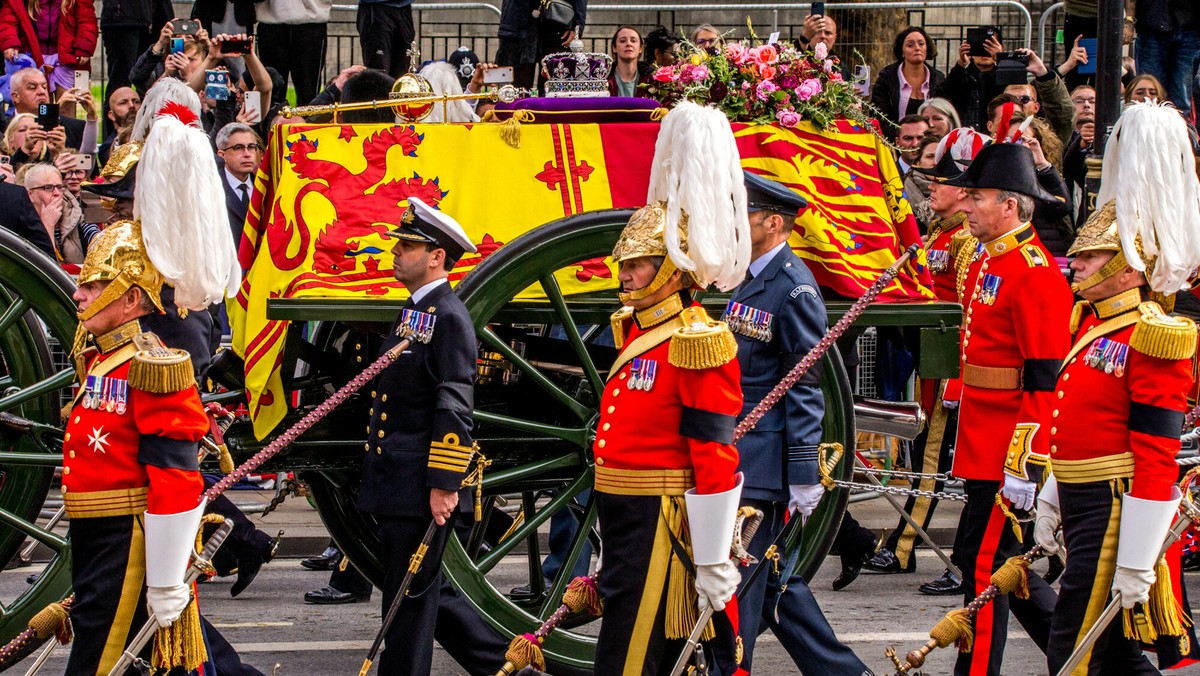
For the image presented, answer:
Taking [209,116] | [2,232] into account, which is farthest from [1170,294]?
[209,116]

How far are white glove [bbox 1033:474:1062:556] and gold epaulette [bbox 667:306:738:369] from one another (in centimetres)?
126

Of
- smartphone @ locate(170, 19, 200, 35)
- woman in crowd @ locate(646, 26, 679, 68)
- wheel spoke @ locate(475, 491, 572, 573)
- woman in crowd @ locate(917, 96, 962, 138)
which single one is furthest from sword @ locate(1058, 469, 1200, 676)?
smartphone @ locate(170, 19, 200, 35)

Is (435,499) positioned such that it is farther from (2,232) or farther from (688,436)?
(2,232)

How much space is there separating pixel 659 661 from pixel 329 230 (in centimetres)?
212

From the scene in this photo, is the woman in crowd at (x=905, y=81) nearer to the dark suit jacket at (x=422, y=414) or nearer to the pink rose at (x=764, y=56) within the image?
the pink rose at (x=764, y=56)

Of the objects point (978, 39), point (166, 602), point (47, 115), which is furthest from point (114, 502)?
point (978, 39)

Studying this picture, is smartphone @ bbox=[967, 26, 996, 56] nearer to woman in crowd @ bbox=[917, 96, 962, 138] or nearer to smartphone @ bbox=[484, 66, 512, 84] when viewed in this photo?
woman in crowd @ bbox=[917, 96, 962, 138]

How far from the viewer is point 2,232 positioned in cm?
604

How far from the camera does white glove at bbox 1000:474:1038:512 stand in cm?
555

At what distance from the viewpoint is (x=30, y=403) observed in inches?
248

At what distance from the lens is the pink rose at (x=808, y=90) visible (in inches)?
253

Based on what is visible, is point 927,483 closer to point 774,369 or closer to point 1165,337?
point 774,369

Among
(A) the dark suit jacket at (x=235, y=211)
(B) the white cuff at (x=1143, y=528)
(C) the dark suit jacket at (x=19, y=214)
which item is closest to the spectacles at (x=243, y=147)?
(A) the dark suit jacket at (x=235, y=211)

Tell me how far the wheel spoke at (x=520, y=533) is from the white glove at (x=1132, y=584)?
6.78 feet
